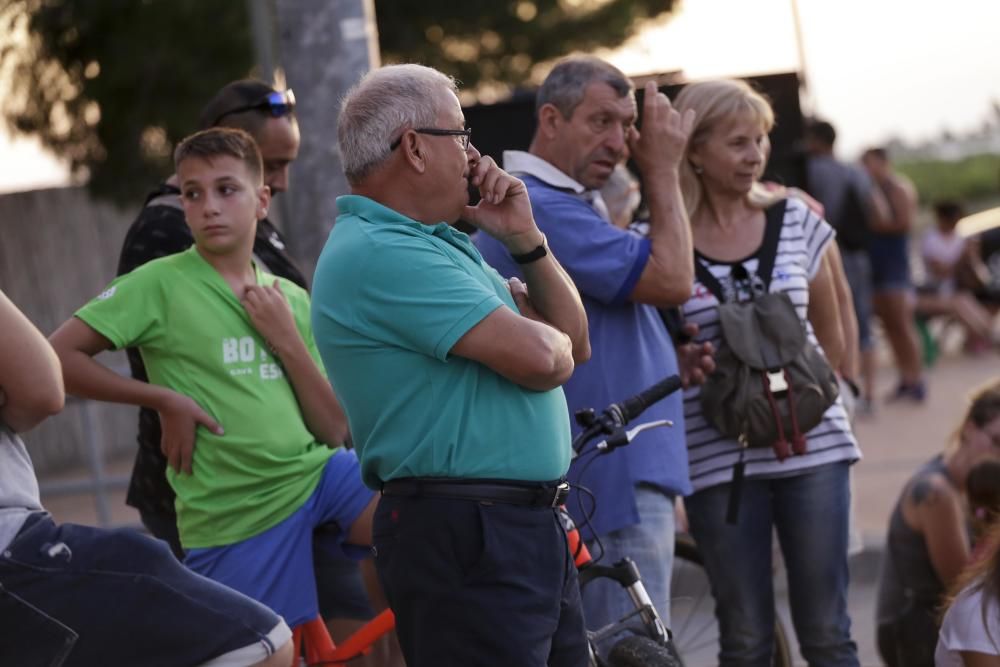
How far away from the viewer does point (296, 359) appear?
174 inches

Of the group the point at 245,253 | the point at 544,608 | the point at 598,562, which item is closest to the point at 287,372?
the point at 245,253

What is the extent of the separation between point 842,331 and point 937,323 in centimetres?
1413

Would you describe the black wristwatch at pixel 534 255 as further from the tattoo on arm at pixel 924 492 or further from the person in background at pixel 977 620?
the tattoo on arm at pixel 924 492

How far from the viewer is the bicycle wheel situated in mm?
5848

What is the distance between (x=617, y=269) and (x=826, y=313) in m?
1.17

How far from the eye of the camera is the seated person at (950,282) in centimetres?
1697

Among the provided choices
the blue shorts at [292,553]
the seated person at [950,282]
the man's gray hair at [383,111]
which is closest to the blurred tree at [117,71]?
the blue shorts at [292,553]

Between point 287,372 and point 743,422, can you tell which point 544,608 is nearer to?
point 287,372

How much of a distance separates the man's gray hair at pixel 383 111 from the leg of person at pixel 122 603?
2.89 ft

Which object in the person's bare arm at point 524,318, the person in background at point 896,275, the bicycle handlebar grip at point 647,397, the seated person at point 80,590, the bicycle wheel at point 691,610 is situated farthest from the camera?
the person in background at point 896,275

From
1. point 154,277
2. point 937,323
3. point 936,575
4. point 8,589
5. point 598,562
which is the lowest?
point 937,323

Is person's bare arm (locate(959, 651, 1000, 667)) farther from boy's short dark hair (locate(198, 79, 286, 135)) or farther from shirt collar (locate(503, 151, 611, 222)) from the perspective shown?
boy's short dark hair (locate(198, 79, 286, 135))

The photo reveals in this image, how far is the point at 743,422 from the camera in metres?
4.96

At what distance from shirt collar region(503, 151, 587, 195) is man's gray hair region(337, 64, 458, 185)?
120cm
